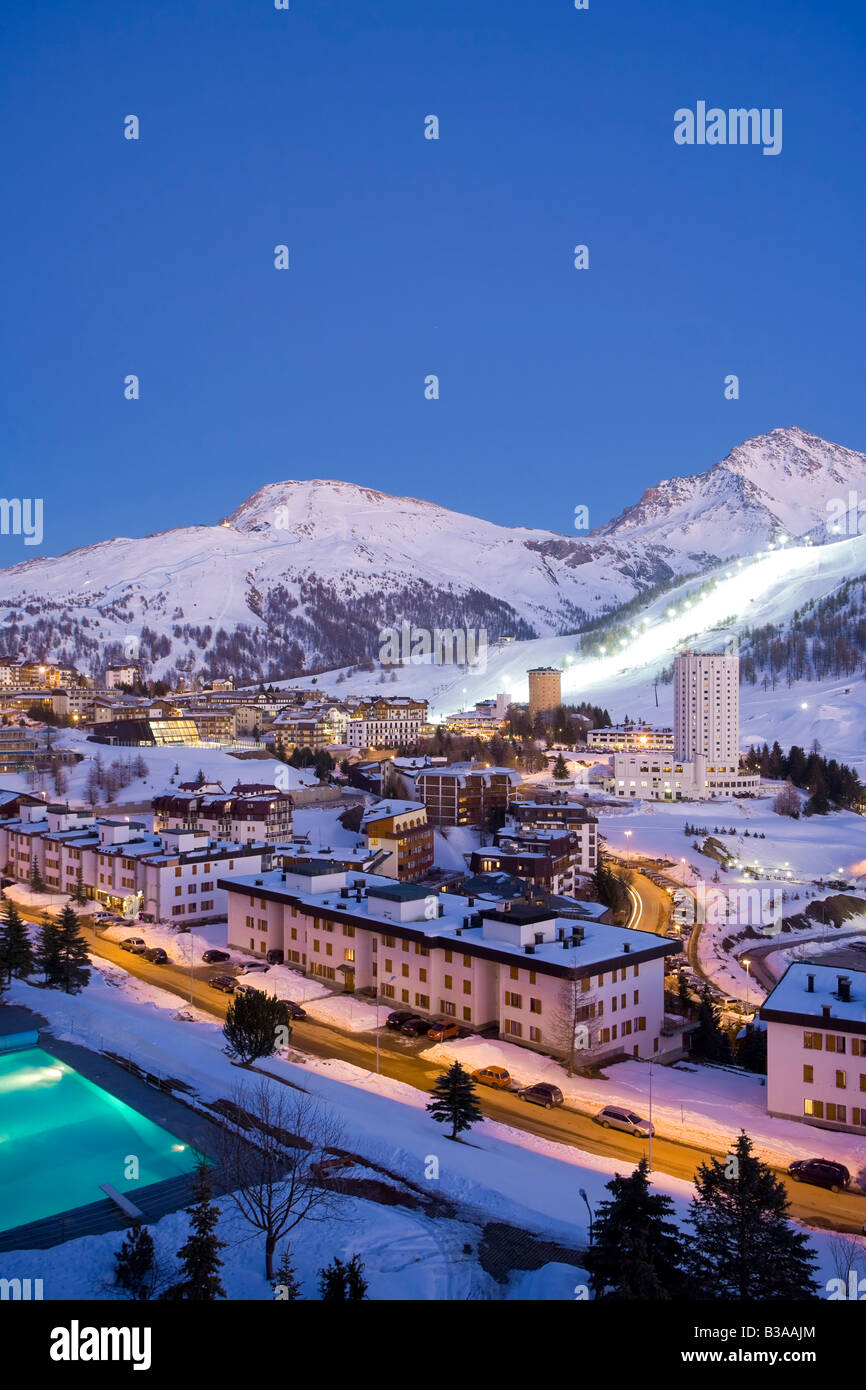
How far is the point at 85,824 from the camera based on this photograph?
152 ft

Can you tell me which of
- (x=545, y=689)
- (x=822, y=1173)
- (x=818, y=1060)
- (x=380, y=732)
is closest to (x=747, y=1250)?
(x=822, y=1173)

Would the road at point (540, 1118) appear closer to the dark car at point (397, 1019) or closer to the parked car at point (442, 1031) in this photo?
the parked car at point (442, 1031)

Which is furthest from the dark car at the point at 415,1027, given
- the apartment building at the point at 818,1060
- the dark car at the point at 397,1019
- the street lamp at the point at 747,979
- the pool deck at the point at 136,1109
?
the street lamp at the point at 747,979

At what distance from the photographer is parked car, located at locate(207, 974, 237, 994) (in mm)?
27359

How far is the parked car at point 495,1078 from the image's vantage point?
20.8 m

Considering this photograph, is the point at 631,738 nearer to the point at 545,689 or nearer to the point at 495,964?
the point at 545,689

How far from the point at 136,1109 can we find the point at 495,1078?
26.5 feet

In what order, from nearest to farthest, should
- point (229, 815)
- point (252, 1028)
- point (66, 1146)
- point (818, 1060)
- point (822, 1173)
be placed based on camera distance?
point (66, 1146) < point (822, 1173) < point (252, 1028) < point (818, 1060) < point (229, 815)

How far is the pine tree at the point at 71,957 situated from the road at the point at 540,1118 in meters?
2.52

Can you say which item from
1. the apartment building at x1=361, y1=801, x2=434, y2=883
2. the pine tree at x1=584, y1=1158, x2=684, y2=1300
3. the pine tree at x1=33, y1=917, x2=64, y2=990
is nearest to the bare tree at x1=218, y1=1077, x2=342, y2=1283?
the pine tree at x1=584, y1=1158, x2=684, y2=1300

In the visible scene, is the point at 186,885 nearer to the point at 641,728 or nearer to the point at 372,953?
the point at 372,953

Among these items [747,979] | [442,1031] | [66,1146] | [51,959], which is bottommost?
[747,979]

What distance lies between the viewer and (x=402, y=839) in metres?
48.1
